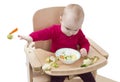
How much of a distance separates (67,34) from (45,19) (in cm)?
17

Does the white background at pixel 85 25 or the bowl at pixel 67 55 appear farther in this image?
the white background at pixel 85 25

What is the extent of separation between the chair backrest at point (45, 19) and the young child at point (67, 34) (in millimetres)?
61

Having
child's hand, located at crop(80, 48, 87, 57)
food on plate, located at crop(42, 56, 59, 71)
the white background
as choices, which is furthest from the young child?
the white background

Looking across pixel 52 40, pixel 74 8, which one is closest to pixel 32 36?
pixel 52 40

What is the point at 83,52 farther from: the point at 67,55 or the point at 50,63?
the point at 50,63

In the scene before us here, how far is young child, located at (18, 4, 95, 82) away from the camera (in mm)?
1509

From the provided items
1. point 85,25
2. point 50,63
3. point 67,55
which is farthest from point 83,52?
point 85,25

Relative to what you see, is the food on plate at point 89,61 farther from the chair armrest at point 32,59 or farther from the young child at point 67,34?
the chair armrest at point 32,59

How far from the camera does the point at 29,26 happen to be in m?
2.23

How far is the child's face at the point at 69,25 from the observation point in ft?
4.94

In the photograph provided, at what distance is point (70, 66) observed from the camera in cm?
151

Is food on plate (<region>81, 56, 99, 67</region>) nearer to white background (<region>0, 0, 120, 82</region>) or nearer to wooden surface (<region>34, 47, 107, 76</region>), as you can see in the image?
wooden surface (<region>34, 47, 107, 76</region>)

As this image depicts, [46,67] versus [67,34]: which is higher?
[67,34]

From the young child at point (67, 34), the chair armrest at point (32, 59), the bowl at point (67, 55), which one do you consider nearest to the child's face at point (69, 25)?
the young child at point (67, 34)
